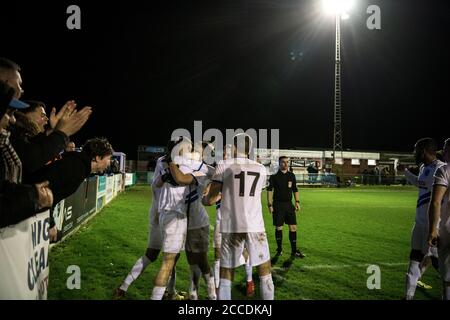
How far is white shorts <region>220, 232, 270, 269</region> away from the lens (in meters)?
4.28

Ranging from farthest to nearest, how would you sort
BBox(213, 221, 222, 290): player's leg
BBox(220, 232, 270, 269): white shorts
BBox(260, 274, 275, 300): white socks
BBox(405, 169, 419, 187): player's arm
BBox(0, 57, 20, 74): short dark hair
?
BBox(405, 169, 419, 187): player's arm < BBox(213, 221, 222, 290): player's leg < BBox(220, 232, 270, 269): white shorts < BBox(260, 274, 275, 300): white socks < BBox(0, 57, 20, 74): short dark hair

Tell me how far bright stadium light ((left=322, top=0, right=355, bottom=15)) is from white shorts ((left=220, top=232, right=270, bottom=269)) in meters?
33.2

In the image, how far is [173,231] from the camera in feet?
15.0

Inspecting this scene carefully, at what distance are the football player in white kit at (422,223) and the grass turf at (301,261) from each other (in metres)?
0.61

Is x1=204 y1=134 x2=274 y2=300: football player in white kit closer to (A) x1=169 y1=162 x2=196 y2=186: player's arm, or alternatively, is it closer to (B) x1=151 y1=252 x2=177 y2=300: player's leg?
(A) x1=169 y1=162 x2=196 y2=186: player's arm

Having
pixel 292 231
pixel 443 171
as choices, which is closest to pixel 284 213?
pixel 292 231

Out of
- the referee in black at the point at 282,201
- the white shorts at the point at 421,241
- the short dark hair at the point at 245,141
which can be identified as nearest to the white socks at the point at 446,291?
the white shorts at the point at 421,241

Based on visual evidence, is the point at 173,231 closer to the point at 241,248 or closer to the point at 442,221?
the point at 241,248

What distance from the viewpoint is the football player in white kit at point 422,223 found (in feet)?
17.1

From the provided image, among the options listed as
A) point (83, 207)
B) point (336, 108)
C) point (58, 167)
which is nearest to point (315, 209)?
point (83, 207)

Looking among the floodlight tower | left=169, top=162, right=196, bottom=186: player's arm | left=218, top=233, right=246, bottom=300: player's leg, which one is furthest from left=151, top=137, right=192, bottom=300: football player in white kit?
the floodlight tower

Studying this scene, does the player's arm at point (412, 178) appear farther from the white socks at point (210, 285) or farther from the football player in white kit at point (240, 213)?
the white socks at point (210, 285)

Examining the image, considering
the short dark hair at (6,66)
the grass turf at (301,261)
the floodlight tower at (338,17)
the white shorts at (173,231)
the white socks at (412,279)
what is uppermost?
the floodlight tower at (338,17)
